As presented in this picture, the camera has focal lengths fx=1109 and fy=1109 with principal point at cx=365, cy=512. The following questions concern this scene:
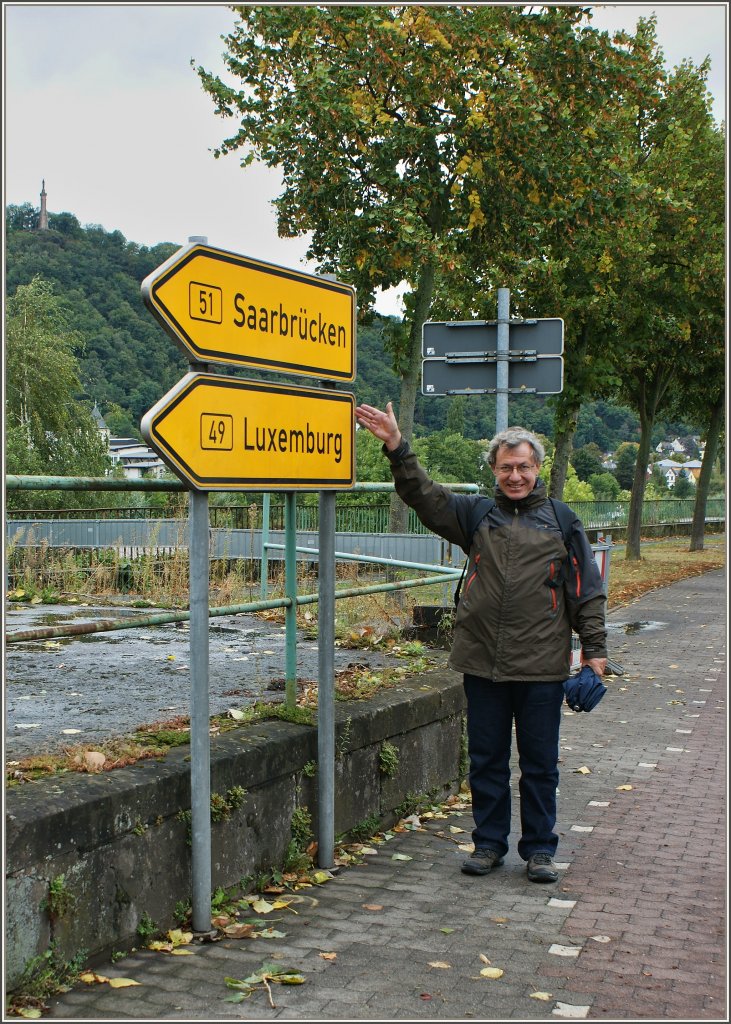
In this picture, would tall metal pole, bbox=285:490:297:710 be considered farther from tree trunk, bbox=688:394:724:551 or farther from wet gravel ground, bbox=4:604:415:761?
tree trunk, bbox=688:394:724:551

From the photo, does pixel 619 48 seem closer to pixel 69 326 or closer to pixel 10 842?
pixel 10 842

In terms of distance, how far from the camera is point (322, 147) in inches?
574

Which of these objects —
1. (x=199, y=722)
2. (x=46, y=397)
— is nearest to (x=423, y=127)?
(x=199, y=722)

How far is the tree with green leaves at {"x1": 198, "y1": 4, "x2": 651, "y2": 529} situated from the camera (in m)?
14.3

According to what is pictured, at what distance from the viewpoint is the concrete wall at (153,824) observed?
3306mm

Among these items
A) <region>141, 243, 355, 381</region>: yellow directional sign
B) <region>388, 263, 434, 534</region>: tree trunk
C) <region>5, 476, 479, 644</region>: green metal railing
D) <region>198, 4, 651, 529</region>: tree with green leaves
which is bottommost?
<region>5, 476, 479, 644</region>: green metal railing

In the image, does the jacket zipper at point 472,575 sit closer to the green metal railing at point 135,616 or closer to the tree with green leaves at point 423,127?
the green metal railing at point 135,616

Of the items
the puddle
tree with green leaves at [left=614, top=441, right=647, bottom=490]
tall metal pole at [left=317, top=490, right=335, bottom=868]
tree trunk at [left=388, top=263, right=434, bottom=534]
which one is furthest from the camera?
tree with green leaves at [left=614, top=441, right=647, bottom=490]

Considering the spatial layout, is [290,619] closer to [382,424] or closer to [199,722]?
[382,424]

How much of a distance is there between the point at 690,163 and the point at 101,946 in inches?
854

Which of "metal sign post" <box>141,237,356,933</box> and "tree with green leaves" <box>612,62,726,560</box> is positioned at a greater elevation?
"tree with green leaves" <box>612,62,726,560</box>

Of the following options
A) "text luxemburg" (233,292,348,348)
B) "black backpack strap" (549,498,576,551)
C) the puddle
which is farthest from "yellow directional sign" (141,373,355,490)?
the puddle

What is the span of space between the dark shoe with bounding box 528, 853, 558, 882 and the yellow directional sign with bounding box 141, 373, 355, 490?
6.16 feet

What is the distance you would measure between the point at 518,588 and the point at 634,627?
1117cm
